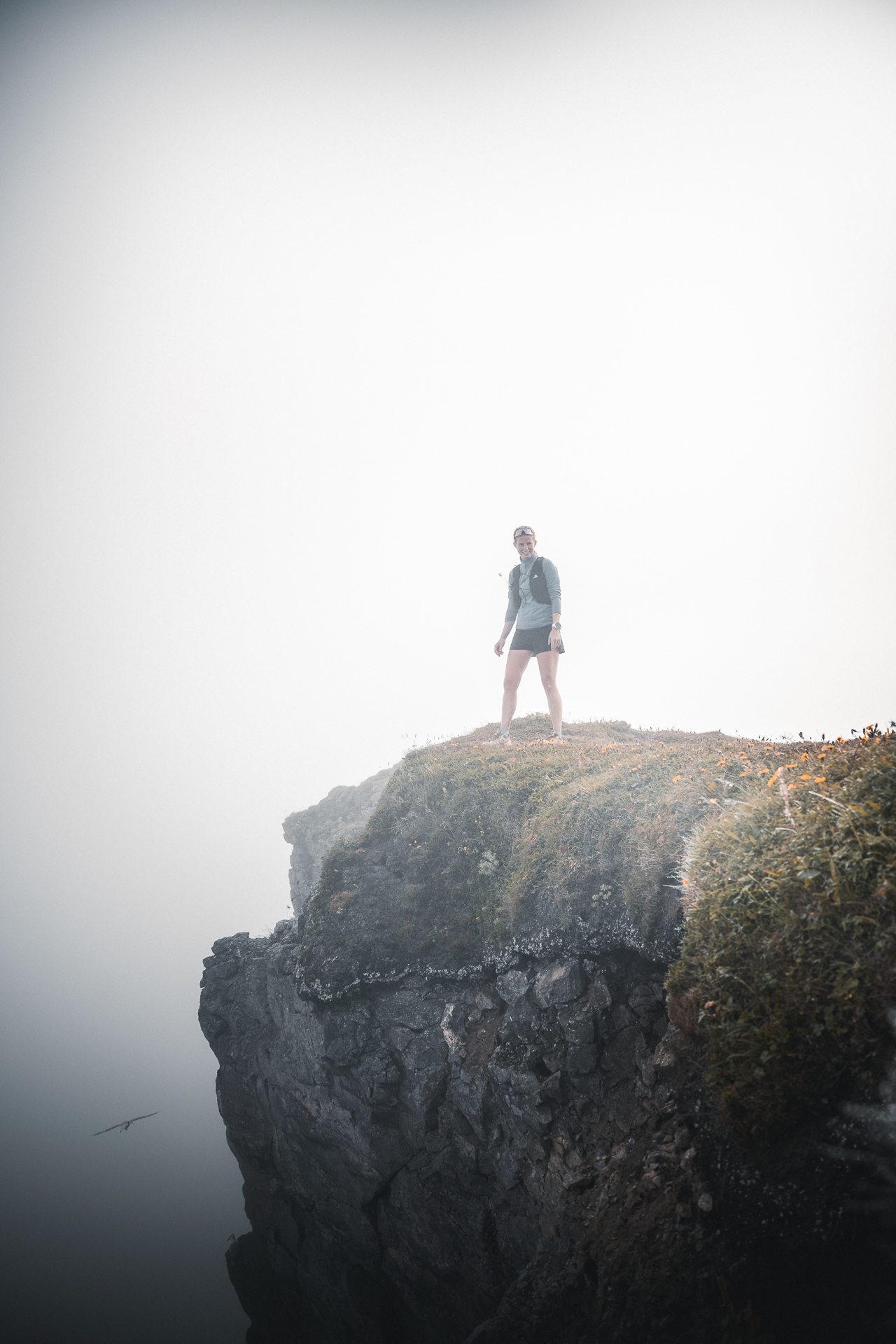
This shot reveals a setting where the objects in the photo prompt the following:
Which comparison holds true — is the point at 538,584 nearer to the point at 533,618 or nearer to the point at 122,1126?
the point at 533,618

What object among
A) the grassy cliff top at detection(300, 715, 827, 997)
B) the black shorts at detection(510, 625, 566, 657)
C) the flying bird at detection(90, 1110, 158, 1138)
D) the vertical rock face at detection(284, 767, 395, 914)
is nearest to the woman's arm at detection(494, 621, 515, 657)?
the black shorts at detection(510, 625, 566, 657)

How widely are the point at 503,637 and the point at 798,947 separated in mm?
9796

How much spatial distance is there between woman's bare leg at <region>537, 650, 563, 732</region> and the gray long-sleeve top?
35.8 inches

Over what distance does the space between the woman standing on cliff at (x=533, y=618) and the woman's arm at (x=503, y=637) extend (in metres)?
0.02

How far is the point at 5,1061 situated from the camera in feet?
301

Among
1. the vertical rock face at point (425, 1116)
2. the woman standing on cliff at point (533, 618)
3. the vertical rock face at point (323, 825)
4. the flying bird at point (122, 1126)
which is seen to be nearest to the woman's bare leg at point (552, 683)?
the woman standing on cliff at point (533, 618)

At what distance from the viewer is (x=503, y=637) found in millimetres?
12930

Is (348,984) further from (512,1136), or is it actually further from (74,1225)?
(74,1225)

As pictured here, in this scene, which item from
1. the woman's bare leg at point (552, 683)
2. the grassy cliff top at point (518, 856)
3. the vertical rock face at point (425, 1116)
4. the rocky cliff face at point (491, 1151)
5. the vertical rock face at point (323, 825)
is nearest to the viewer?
the rocky cliff face at point (491, 1151)

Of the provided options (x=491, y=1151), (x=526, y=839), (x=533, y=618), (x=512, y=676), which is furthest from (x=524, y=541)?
(x=491, y=1151)

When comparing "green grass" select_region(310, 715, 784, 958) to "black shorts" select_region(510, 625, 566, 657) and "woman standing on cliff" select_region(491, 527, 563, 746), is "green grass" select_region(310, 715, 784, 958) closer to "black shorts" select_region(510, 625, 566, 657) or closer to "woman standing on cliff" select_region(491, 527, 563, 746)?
"woman standing on cliff" select_region(491, 527, 563, 746)

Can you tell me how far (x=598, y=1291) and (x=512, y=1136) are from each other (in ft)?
11.9

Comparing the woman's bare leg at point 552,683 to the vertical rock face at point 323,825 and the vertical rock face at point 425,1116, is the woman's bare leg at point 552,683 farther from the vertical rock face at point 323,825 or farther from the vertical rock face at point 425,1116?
the vertical rock face at point 323,825

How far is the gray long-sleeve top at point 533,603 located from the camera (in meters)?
11.9
